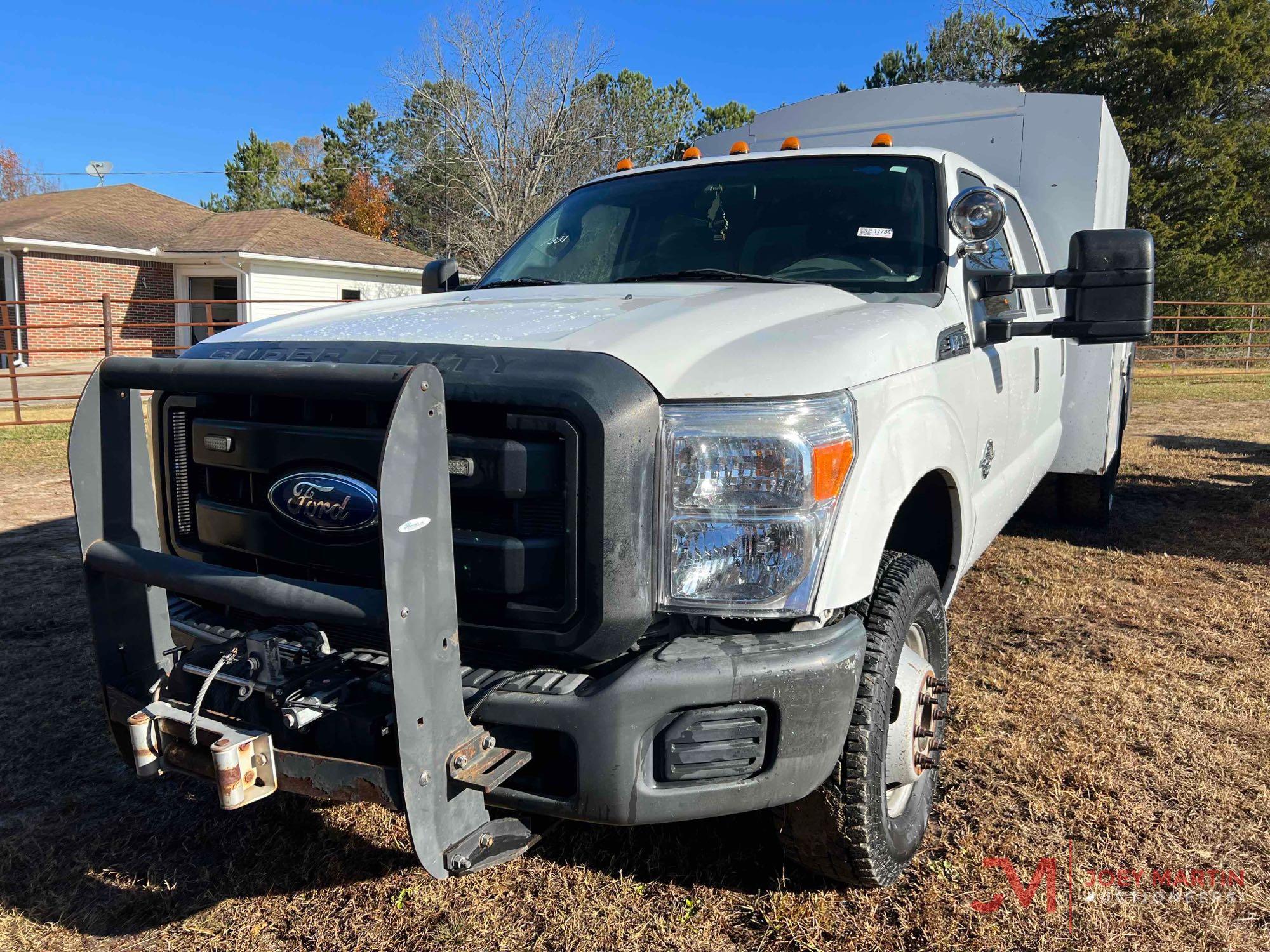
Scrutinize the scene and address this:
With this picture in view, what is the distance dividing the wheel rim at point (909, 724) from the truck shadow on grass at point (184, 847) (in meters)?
0.38

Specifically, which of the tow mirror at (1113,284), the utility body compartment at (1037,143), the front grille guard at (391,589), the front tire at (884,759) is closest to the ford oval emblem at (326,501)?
the front grille guard at (391,589)

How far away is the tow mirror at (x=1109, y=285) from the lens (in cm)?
283

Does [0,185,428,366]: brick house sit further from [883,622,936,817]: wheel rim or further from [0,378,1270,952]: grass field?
[883,622,936,817]: wheel rim

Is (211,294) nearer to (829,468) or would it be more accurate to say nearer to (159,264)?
(159,264)

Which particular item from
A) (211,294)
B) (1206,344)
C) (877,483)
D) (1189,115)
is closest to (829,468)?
(877,483)

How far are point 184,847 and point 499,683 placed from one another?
149 cm

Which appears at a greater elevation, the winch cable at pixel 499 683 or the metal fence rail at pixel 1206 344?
the metal fence rail at pixel 1206 344

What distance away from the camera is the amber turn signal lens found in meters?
2.08

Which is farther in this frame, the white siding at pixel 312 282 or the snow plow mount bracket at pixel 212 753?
the white siding at pixel 312 282

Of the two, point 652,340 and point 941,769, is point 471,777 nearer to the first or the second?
point 652,340

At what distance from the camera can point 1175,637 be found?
14.5 feet

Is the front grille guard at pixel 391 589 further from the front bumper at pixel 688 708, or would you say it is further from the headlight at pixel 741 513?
the headlight at pixel 741 513

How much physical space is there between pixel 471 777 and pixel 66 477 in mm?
8664

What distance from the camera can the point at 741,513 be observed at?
2064 mm
